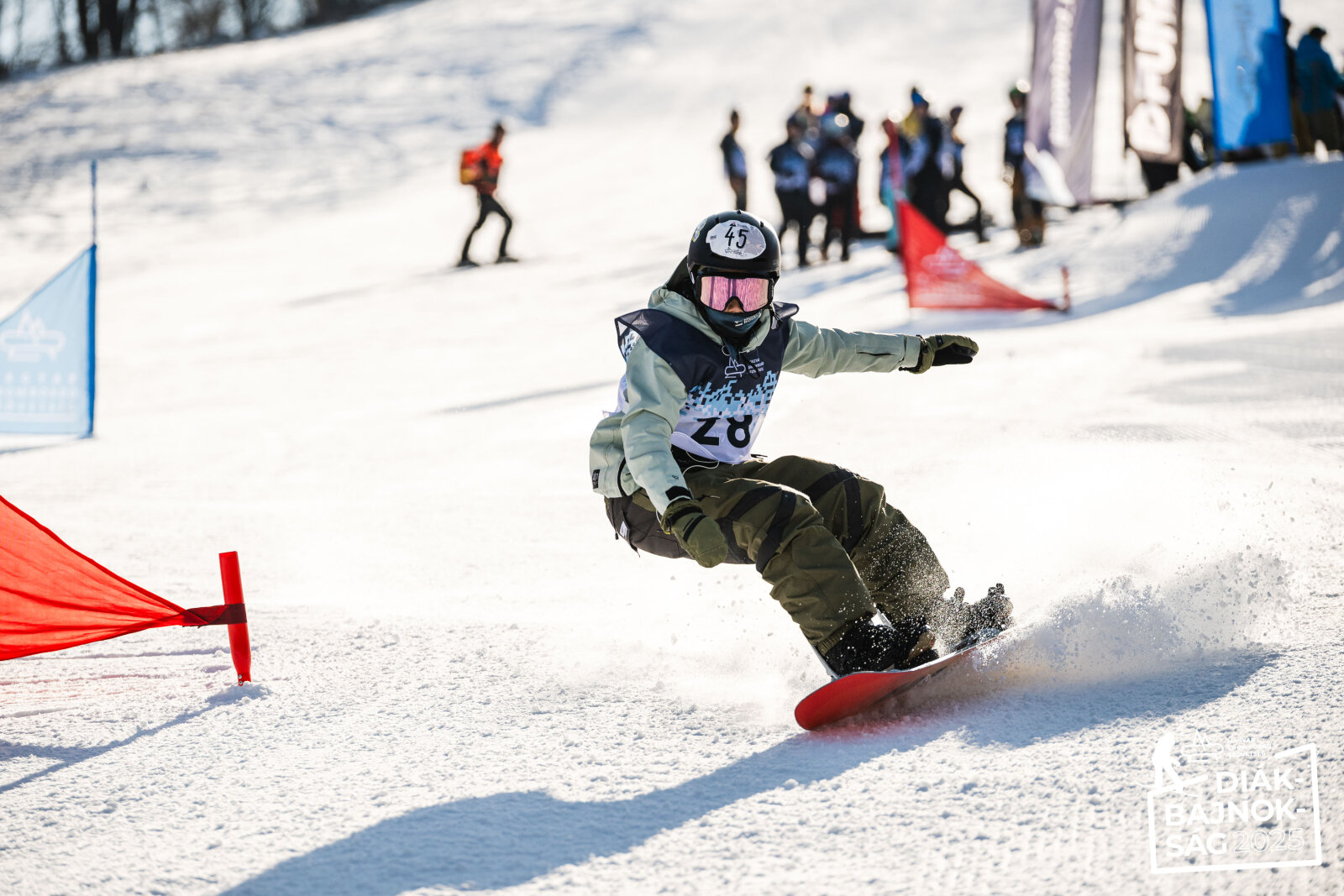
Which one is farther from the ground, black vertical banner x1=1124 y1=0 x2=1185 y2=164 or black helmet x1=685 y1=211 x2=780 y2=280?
black vertical banner x1=1124 y1=0 x2=1185 y2=164

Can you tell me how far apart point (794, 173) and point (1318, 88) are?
561 cm

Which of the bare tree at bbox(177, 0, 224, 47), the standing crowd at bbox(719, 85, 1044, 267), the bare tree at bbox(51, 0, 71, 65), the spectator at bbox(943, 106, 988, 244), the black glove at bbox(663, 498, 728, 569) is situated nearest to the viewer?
the black glove at bbox(663, 498, 728, 569)

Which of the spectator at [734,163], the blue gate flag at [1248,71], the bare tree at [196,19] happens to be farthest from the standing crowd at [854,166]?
the bare tree at [196,19]

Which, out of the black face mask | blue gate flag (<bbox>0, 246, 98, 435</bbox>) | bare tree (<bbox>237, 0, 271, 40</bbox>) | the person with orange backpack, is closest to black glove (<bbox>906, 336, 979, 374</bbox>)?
the black face mask

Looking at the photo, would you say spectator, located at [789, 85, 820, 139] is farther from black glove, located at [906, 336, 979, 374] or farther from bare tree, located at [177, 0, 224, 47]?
bare tree, located at [177, 0, 224, 47]

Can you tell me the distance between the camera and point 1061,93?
13547mm

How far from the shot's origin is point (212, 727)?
10.7 ft

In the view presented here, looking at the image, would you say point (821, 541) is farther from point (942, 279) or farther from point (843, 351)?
point (942, 279)

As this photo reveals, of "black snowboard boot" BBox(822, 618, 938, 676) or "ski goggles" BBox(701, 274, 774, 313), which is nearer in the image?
"black snowboard boot" BBox(822, 618, 938, 676)

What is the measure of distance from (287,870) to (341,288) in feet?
42.9

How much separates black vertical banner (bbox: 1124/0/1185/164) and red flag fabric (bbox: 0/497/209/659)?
492 inches

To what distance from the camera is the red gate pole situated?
3506mm

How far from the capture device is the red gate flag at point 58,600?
335cm

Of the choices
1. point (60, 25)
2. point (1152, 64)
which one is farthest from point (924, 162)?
point (60, 25)
